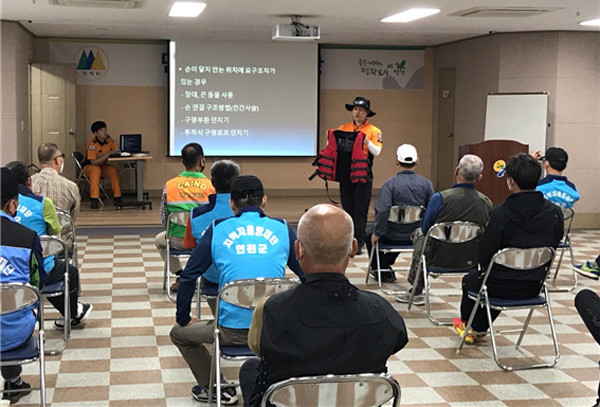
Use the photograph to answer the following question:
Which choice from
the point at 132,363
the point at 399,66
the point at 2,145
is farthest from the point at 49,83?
the point at 132,363

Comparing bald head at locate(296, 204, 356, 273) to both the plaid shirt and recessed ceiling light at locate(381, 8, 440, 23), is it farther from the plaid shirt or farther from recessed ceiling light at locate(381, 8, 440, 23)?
recessed ceiling light at locate(381, 8, 440, 23)

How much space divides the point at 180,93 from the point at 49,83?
2.26m

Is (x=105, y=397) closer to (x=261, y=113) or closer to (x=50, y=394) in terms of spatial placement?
(x=50, y=394)

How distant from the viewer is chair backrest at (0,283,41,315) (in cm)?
343

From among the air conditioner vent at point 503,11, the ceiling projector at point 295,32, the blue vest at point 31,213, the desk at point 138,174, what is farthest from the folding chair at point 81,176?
the blue vest at point 31,213

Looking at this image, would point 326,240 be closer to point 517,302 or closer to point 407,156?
point 517,302

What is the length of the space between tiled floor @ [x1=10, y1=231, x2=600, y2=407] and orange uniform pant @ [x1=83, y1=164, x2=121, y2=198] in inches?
219

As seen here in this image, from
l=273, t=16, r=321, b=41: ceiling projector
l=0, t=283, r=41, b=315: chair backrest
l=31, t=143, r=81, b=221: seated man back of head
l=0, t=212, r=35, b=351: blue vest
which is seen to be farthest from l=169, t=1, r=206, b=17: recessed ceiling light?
l=0, t=283, r=41, b=315: chair backrest

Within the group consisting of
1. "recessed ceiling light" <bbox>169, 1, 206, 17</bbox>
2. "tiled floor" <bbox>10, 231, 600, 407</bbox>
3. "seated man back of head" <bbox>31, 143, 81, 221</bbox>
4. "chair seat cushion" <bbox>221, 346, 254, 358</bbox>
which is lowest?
"tiled floor" <bbox>10, 231, 600, 407</bbox>

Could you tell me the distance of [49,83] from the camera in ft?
40.6

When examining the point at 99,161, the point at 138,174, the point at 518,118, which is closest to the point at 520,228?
the point at 518,118

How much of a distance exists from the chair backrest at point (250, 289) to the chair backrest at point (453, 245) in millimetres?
2268

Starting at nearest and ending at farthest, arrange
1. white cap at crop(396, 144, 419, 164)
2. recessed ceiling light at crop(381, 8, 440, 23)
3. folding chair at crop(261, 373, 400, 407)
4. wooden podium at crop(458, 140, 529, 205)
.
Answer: folding chair at crop(261, 373, 400, 407) → white cap at crop(396, 144, 419, 164) → recessed ceiling light at crop(381, 8, 440, 23) → wooden podium at crop(458, 140, 529, 205)

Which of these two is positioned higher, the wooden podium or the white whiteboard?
the white whiteboard
